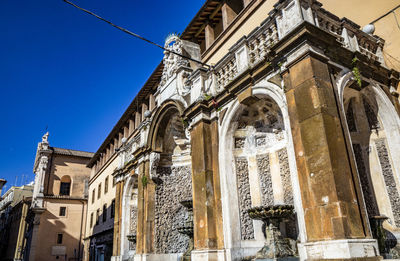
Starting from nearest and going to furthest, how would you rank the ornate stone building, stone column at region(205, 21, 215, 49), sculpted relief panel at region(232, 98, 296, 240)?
the ornate stone building, sculpted relief panel at region(232, 98, 296, 240), stone column at region(205, 21, 215, 49)

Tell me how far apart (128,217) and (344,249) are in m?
13.3

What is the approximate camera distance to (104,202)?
87.2ft

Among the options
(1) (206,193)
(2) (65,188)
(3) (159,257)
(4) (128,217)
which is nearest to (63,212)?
(2) (65,188)

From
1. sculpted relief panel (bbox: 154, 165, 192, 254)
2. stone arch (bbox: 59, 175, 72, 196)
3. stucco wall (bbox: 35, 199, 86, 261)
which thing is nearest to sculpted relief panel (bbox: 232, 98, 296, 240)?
sculpted relief panel (bbox: 154, 165, 192, 254)

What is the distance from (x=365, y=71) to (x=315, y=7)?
2.39 metres

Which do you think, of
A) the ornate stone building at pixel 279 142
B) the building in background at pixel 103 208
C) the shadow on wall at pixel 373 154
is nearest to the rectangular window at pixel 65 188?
the building in background at pixel 103 208

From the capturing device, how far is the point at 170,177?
45.7 feet

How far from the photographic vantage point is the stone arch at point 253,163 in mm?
8664

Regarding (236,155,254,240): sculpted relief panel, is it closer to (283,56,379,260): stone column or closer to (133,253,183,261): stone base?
(283,56,379,260): stone column

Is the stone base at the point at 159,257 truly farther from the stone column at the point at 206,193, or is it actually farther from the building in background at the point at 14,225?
the building in background at the point at 14,225

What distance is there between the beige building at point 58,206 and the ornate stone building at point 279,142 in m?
23.7

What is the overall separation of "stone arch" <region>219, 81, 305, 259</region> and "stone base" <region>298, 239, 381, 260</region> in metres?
2.70

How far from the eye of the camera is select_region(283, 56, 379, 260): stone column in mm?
5562

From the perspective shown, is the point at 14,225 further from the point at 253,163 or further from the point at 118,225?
the point at 253,163
